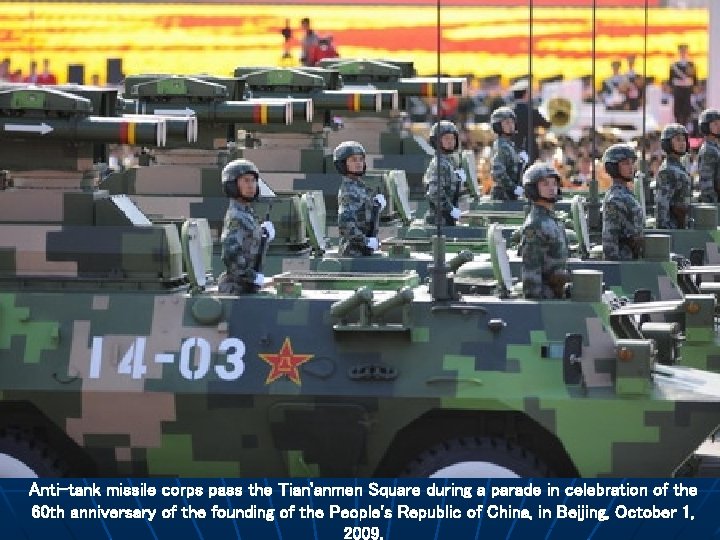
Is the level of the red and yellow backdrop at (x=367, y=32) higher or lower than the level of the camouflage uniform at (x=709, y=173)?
higher

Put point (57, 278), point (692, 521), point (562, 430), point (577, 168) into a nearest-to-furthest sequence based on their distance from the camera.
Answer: point (692, 521)
point (562, 430)
point (57, 278)
point (577, 168)

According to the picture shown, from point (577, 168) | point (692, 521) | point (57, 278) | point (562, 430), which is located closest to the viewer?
point (692, 521)

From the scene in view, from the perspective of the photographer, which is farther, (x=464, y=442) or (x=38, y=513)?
(x=464, y=442)

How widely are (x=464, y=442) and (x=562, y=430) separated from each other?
2.44 ft

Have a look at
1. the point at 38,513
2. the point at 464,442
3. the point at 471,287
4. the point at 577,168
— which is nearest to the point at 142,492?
the point at 38,513

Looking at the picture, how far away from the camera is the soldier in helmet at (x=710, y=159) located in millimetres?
35969

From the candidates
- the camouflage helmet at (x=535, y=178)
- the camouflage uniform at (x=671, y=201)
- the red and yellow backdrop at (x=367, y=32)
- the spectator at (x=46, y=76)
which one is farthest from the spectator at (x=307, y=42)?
the camouflage helmet at (x=535, y=178)

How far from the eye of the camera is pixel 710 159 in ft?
118

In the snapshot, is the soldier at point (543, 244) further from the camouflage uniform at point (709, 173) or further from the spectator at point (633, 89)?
the spectator at point (633, 89)

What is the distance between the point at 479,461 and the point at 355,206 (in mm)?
7933

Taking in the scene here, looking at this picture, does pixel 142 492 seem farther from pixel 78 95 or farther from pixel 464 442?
pixel 78 95

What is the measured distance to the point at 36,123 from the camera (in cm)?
2286

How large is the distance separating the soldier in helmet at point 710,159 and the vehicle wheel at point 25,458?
15.7 metres

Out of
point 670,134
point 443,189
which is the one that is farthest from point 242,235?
point 670,134
